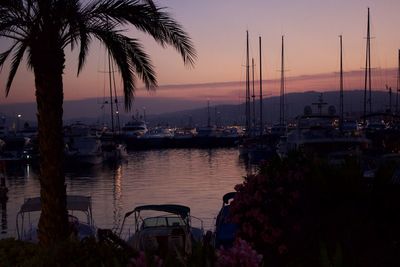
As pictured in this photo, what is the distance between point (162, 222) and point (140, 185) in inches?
1234

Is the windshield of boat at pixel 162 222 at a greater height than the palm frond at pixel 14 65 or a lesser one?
lesser

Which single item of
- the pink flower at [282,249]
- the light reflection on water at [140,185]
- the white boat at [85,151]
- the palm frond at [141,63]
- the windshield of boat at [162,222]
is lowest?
the light reflection on water at [140,185]

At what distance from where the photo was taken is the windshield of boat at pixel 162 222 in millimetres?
19969

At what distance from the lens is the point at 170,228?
19594 millimetres

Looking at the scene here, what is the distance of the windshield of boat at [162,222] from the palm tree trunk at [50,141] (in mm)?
8810

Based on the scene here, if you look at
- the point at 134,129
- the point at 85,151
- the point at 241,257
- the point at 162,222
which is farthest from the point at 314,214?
the point at 134,129

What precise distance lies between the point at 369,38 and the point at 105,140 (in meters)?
50.3

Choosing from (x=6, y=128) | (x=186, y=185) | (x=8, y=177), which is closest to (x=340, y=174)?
(x=186, y=185)

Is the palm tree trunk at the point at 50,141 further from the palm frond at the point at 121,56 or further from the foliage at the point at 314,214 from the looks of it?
the foliage at the point at 314,214

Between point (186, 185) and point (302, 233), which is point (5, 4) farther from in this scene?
point (186, 185)

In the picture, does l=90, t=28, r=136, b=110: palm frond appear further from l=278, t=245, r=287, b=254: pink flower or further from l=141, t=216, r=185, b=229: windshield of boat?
l=141, t=216, r=185, b=229: windshield of boat

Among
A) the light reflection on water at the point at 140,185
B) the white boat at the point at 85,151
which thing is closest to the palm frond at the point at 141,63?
the light reflection on water at the point at 140,185

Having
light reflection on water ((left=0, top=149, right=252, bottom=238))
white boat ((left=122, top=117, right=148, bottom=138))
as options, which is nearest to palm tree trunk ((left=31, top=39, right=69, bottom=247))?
light reflection on water ((left=0, top=149, right=252, bottom=238))

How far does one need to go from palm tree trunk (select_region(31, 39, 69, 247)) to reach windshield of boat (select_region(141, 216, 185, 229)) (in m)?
8.81
